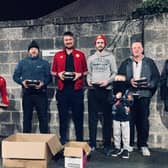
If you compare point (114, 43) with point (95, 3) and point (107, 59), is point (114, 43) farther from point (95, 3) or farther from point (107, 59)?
point (95, 3)

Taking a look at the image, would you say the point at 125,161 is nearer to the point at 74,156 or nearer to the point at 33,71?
A: the point at 74,156

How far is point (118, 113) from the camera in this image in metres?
7.54

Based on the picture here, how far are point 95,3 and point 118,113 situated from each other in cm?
461

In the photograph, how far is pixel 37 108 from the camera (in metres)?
8.23

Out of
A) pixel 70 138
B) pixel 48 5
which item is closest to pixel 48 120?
pixel 70 138

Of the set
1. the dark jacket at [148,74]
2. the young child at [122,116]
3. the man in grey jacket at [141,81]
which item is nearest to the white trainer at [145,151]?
the man in grey jacket at [141,81]

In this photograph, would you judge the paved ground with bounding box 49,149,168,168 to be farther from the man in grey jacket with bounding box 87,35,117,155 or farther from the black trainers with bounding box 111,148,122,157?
the man in grey jacket with bounding box 87,35,117,155

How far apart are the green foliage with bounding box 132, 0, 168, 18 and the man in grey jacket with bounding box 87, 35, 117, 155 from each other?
3.04 ft

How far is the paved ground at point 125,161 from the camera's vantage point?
7.05 metres

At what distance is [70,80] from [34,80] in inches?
26.9

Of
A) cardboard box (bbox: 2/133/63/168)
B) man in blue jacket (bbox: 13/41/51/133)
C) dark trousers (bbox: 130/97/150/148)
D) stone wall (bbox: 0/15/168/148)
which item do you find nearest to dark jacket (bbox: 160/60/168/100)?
stone wall (bbox: 0/15/168/148)

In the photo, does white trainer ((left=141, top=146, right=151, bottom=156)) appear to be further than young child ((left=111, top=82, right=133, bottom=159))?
Yes

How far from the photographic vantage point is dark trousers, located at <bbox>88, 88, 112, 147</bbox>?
7895 millimetres

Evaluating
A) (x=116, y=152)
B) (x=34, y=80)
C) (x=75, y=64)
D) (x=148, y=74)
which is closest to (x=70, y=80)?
(x=75, y=64)
